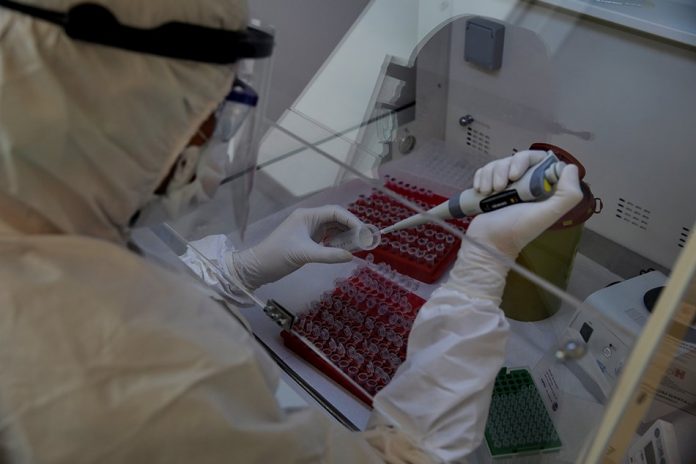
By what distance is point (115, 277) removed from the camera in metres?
0.75

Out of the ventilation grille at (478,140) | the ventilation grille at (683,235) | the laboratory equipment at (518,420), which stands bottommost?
the laboratory equipment at (518,420)

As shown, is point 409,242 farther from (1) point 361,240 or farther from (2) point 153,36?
(2) point 153,36

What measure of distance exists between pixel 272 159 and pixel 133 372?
2.00 feet

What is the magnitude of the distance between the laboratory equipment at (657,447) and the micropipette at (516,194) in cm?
44

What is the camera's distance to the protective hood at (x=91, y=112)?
2.18ft

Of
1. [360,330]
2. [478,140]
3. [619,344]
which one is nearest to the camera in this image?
[619,344]

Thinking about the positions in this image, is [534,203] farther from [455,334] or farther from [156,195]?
[156,195]

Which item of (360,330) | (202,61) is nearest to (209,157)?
(202,61)

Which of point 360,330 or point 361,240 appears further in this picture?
point 361,240

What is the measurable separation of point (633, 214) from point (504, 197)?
491 mm

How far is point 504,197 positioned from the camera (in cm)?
103

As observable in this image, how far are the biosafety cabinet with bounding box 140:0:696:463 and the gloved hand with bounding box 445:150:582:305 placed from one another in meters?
0.04

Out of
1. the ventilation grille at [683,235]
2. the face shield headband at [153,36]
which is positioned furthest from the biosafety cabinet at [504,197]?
the face shield headband at [153,36]

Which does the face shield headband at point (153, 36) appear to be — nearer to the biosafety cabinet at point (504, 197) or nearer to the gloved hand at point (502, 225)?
the biosafety cabinet at point (504, 197)
